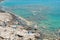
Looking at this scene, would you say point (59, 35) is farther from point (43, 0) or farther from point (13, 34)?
point (43, 0)

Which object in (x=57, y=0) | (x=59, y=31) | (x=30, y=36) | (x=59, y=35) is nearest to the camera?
(x=30, y=36)

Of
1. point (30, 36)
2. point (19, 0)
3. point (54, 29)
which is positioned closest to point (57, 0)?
point (19, 0)

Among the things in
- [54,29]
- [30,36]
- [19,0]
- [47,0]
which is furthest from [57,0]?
[30,36]

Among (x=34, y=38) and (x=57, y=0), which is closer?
(x=34, y=38)

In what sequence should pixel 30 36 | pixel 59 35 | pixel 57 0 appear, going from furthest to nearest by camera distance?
pixel 57 0, pixel 59 35, pixel 30 36

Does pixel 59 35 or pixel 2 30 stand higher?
pixel 2 30

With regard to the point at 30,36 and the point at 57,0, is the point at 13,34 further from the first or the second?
the point at 57,0

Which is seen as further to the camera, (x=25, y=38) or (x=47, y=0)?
(x=47, y=0)

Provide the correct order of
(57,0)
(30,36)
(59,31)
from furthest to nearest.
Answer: (57,0) → (59,31) → (30,36)

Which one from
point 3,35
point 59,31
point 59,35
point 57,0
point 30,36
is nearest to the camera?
point 3,35
